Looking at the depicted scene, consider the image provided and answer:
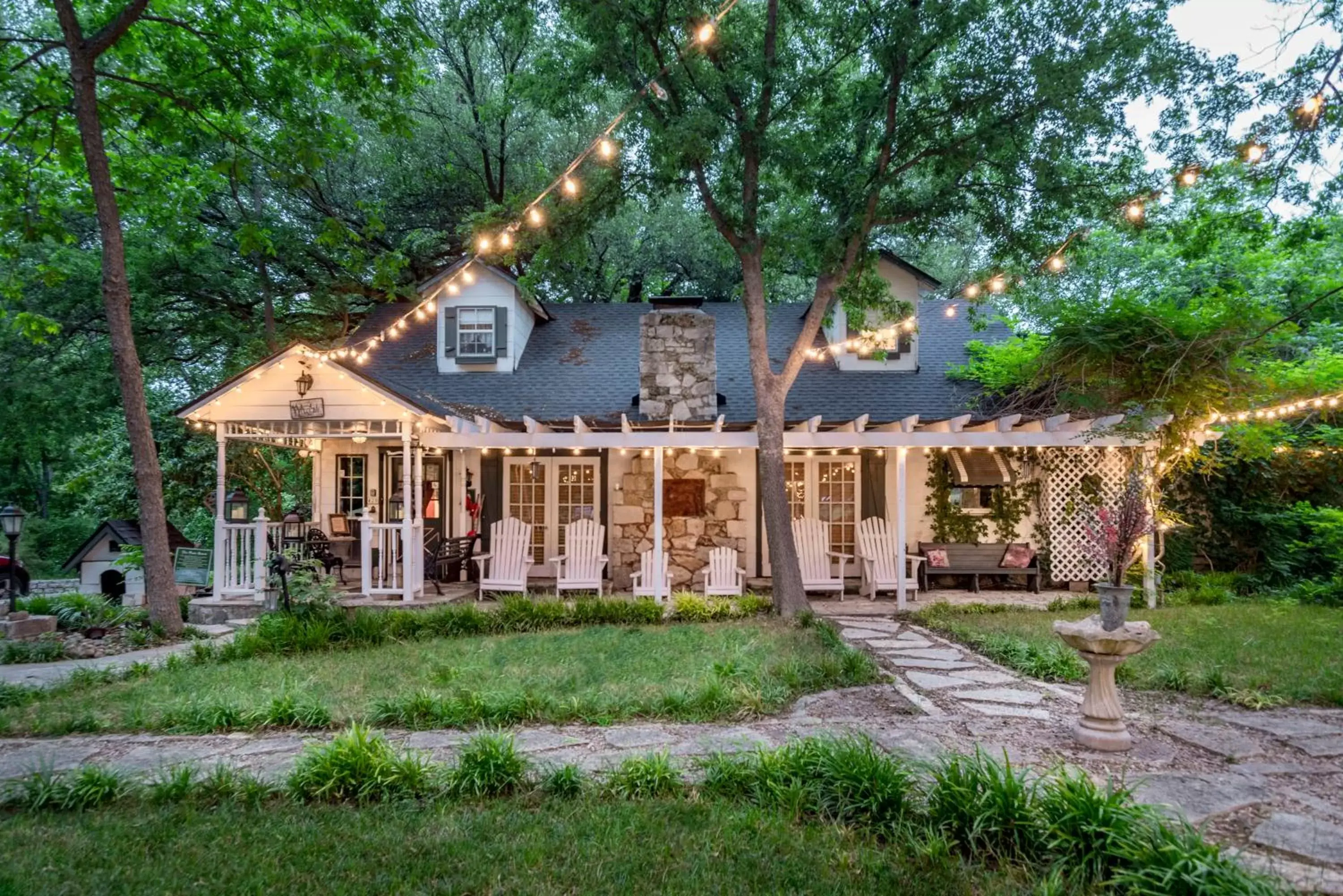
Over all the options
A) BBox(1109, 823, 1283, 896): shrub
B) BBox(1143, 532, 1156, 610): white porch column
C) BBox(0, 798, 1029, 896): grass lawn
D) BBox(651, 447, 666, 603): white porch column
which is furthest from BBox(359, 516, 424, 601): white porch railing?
BBox(1143, 532, 1156, 610): white porch column

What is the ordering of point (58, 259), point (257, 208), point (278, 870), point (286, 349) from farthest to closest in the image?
point (257, 208)
point (58, 259)
point (286, 349)
point (278, 870)

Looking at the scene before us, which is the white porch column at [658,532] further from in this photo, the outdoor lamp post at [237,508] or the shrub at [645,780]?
the shrub at [645,780]

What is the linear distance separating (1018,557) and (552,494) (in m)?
6.59

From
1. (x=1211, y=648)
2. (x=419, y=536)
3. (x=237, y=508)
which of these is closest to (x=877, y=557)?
(x=1211, y=648)

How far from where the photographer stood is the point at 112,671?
218 inches

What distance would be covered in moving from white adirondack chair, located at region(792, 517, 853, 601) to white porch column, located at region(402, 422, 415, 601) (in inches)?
184

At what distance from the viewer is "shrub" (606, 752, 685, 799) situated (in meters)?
3.20

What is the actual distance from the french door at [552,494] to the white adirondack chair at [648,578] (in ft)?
4.44

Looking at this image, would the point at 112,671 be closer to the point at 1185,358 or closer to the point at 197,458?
the point at 197,458

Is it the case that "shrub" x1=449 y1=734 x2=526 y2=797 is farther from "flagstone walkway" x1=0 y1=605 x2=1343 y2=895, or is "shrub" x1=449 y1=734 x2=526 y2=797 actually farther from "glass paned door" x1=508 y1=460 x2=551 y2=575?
"glass paned door" x1=508 y1=460 x2=551 y2=575

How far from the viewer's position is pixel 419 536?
27.6 ft

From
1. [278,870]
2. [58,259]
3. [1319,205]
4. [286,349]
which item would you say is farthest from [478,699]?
[58,259]

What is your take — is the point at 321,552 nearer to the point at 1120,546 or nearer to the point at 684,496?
the point at 684,496

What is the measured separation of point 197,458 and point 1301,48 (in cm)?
1603
